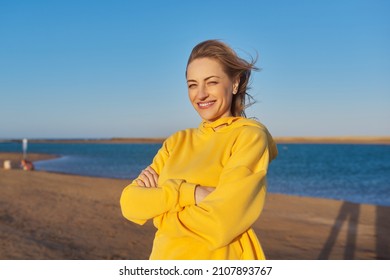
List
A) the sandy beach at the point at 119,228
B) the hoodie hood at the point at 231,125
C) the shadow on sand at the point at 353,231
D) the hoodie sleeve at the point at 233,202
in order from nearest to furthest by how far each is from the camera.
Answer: the hoodie sleeve at the point at 233,202, the hoodie hood at the point at 231,125, the sandy beach at the point at 119,228, the shadow on sand at the point at 353,231

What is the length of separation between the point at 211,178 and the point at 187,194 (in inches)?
4.7

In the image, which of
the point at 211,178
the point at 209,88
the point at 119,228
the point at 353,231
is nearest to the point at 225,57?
the point at 209,88

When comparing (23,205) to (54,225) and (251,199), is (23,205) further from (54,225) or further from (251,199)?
(251,199)

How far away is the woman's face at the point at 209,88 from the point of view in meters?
1.74

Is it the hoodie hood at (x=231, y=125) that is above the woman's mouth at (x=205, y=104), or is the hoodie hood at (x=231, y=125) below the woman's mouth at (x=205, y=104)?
below

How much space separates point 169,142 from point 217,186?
38 centimetres

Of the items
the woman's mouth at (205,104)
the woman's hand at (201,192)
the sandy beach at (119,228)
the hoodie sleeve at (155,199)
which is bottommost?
the sandy beach at (119,228)

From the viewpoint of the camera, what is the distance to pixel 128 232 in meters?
8.16

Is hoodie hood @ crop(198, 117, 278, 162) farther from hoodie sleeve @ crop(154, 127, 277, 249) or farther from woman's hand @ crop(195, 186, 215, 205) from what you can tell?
woman's hand @ crop(195, 186, 215, 205)

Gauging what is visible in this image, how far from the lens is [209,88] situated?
1761mm

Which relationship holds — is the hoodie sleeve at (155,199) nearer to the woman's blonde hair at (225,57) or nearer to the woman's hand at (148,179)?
the woman's hand at (148,179)

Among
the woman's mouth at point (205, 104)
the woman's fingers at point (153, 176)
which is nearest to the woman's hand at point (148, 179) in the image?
the woman's fingers at point (153, 176)
